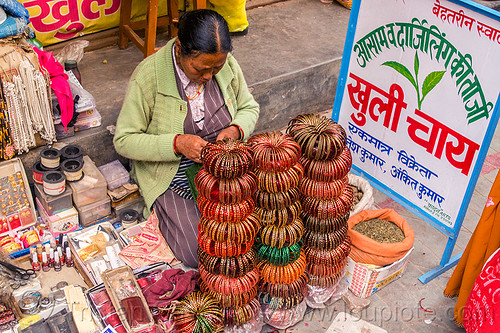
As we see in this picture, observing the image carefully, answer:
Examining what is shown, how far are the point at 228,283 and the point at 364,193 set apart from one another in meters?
1.44

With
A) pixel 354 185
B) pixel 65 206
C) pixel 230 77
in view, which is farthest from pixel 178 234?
pixel 354 185

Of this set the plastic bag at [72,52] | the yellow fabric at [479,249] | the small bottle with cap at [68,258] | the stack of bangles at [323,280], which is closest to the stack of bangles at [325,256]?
the stack of bangles at [323,280]

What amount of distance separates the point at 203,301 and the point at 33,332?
0.91 m

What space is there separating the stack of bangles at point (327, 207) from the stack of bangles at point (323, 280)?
0.44 m

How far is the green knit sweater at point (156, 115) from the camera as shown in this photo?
3.20m

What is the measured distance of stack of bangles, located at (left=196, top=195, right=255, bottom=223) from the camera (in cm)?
262

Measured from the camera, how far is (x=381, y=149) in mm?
3854

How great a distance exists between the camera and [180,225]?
3.36 m

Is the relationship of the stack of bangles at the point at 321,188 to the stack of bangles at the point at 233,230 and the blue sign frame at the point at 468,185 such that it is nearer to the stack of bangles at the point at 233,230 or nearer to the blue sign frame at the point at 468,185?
the stack of bangles at the point at 233,230

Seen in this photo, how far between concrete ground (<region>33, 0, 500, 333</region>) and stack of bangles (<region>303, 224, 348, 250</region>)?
0.52m

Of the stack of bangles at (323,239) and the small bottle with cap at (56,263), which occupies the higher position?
the stack of bangles at (323,239)

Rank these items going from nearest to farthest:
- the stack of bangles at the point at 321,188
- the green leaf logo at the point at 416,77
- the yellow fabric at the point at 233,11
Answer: the stack of bangles at the point at 321,188, the green leaf logo at the point at 416,77, the yellow fabric at the point at 233,11

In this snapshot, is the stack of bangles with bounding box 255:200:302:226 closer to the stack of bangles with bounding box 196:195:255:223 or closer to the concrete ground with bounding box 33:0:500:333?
the stack of bangles with bounding box 196:195:255:223

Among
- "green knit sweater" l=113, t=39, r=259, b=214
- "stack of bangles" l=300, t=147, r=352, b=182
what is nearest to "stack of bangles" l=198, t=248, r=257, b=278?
"stack of bangles" l=300, t=147, r=352, b=182
